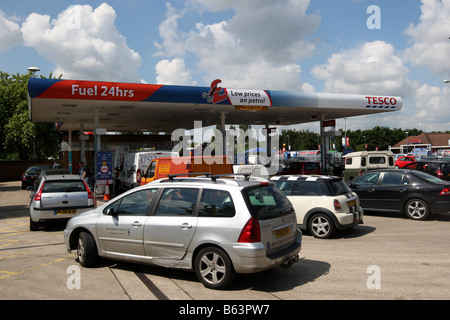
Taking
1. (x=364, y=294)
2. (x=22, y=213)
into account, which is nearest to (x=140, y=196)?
(x=364, y=294)

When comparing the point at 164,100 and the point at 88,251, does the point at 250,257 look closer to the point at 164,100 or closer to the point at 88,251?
the point at 88,251

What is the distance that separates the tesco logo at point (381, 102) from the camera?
21203mm

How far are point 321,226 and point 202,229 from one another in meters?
4.52

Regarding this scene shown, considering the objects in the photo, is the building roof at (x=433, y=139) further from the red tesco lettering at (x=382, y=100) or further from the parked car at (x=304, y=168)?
the parked car at (x=304, y=168)

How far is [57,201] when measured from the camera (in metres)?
10.2

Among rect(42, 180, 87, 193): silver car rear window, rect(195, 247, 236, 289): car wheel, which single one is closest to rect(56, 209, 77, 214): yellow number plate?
rect(42, 180, 87, 193): silver car rear window

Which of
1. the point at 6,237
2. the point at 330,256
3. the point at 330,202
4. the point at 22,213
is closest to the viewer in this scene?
the point at 330,256

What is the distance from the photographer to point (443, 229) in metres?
9.84

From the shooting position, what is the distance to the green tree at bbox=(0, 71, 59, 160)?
117ft

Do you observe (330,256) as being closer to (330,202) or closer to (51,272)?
(330,202)

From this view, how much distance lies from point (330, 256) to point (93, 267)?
4313mm
